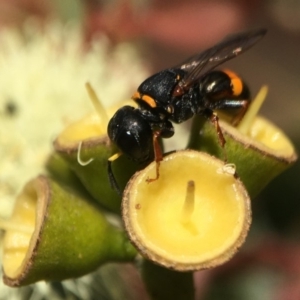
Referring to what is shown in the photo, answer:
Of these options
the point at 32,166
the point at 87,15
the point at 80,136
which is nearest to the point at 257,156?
the point at 80,136

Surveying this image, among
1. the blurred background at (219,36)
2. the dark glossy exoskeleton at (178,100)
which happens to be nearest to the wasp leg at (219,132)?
the dark glossy exoskeleton at (178,100)

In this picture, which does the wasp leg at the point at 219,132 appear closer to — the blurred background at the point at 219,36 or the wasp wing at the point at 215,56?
the wasp wing at the point at 215,56

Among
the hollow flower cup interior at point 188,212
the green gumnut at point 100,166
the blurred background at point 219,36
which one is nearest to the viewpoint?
the hollow flower cup interior at point 188,212

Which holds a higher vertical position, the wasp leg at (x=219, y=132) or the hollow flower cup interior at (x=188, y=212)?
the wasp leg at (x=219, y=132)

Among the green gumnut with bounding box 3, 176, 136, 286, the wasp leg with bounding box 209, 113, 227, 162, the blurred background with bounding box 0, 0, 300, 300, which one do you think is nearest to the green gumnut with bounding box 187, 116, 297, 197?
the wasp leg with bounding box 209, 113, 227, 162

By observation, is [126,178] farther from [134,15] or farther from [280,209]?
[134,15]
